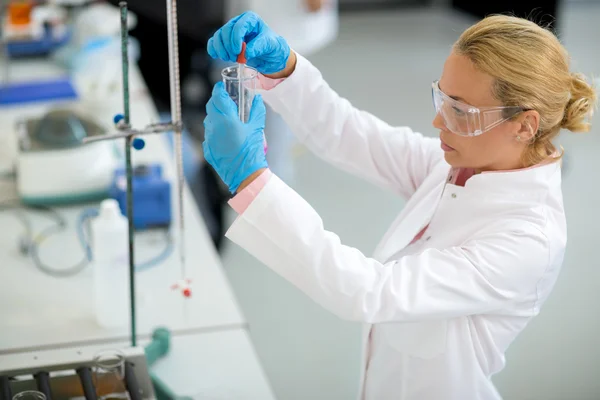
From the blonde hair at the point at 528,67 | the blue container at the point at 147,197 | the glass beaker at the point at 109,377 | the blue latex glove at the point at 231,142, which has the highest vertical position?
the blonde hair at the point at 528,67

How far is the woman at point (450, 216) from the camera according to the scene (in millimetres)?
1134

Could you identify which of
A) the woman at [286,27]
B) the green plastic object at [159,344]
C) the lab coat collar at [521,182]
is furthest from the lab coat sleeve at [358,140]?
the woman at [286,27]

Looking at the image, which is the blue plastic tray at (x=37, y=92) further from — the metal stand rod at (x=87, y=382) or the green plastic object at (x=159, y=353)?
the metal stand rod at (x=87, y=382)

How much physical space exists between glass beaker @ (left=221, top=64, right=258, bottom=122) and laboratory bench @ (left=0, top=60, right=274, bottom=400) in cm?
32

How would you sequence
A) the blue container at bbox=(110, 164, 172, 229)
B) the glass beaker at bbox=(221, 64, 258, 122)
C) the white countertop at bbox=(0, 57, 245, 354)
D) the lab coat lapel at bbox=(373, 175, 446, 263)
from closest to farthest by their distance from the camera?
1. the glass beaker at bbox=(221, 64, 258, 122)
2. the lab coat lapel at bbox=(373, 175, 446, 263)
3. the white countertop at bbox=(0, 57, 245, 354)
4. the blue container at bbox=(110, 164, 172, 229)

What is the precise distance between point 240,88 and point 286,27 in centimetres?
254

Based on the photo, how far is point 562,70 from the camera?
1.24 m

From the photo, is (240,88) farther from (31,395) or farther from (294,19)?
(294,19)

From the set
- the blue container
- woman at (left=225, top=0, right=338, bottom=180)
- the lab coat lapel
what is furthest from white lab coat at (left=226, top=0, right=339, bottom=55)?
the lab coat lapel

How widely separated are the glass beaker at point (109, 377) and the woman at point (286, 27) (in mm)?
2330

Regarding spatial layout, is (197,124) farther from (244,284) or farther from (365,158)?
(365,158)

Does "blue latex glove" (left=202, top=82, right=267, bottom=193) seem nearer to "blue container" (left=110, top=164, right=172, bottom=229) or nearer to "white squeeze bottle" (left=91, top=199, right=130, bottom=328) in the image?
"white squeeze bottle" (left=91, top=199, right=130, bottom=328)

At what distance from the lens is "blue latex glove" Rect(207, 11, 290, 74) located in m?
1.22

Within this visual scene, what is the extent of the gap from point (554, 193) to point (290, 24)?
264 centimetres
